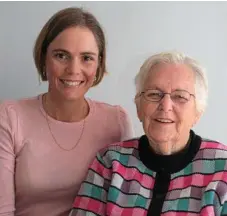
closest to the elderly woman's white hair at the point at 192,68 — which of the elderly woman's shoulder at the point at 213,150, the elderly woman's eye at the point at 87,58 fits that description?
the elderly woman's shoulder at the point at 213,150

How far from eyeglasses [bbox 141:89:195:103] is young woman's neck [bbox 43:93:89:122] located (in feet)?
1.18

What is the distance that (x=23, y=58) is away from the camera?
185cm

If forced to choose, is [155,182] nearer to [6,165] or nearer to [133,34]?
[6,165]

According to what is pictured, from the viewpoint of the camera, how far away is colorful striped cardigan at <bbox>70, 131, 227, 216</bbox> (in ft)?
4.04

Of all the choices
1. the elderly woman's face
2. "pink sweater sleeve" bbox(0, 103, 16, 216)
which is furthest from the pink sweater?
the elderly woman's face

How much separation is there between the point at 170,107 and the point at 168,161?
0.18 m

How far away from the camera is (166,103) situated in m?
1.27

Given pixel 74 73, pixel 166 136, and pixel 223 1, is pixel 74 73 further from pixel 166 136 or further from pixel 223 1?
pixel 223 1

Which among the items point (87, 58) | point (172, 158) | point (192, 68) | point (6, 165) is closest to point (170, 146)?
point (172, 158)

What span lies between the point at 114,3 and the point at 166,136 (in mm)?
806

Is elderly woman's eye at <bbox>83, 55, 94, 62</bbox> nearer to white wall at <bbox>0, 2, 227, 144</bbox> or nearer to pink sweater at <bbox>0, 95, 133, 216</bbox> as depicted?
pink sweater at <bbox>0, 95, 133, 216</bbox>

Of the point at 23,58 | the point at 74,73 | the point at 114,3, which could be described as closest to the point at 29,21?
the point at 23,58

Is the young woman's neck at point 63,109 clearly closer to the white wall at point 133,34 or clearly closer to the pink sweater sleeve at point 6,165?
the pink sweater sleeve at point 6,165

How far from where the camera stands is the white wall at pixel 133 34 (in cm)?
183
